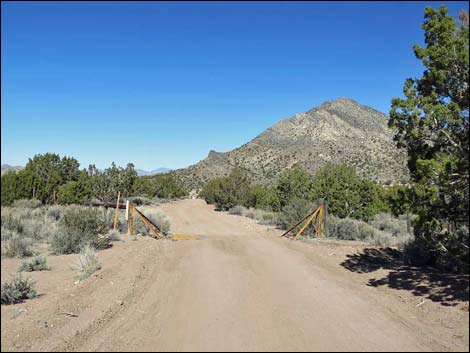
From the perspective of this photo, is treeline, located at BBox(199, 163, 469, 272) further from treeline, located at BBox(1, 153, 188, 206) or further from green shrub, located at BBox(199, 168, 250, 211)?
treeline, located at BBox(1, 153, 188, 206)

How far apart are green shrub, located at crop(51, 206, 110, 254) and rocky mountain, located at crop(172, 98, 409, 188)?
57.3 meters

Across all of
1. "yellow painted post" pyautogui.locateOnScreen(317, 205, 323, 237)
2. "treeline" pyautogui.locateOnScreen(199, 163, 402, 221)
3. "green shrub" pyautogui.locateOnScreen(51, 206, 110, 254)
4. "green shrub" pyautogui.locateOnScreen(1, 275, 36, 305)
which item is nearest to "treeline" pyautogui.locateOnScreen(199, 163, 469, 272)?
"treeline" pyautogui.locateOnScreen(199, 163, 402, 221)

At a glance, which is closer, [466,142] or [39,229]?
[466,142]

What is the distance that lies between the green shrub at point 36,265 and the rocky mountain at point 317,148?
61.1 metres

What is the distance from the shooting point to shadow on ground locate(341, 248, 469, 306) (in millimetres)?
8281

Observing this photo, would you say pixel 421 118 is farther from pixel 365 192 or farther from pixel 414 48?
pixel 365 192

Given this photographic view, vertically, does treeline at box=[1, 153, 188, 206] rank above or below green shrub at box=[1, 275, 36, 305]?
above

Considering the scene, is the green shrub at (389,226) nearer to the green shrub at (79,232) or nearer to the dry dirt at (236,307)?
the dry dirt at (236,307)

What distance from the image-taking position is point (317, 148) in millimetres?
88750

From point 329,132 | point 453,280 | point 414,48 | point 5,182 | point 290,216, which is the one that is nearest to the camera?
point 5,182

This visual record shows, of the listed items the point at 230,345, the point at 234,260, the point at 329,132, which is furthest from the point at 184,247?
the point at 329,132

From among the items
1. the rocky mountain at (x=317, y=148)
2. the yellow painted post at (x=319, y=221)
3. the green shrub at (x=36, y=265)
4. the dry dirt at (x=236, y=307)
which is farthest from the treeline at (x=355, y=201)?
the rocky mountain at (x=317, y=148)

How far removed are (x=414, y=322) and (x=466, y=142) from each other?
14.0 ft

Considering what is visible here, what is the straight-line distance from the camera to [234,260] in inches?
459
